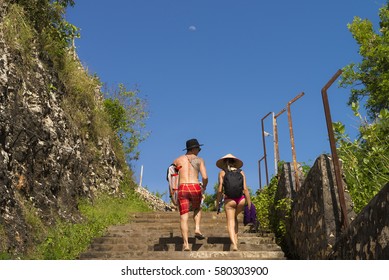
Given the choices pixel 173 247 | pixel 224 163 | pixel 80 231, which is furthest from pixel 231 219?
pixel 80 231

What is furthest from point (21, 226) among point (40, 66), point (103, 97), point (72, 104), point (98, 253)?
point (103, 97)

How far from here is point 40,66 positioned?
1227cm

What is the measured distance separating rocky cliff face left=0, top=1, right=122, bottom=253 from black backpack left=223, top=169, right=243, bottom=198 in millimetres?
3443

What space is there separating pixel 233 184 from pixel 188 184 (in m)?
0.74

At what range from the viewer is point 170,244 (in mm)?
8719

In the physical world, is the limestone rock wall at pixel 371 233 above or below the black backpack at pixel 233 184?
below

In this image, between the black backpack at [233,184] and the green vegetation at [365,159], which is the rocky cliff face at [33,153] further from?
the green vegetation at [365,159]

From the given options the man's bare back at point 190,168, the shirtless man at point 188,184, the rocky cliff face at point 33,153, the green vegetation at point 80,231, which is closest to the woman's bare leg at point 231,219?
the shirtless man at point 188,184

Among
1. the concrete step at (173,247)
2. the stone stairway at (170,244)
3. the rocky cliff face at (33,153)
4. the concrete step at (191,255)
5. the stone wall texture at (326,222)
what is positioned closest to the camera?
the stone wall texture at (326,222)

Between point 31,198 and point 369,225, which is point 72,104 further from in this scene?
point 369,225

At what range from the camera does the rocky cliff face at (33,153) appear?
330 inches

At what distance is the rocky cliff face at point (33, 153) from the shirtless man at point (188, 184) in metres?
2.66

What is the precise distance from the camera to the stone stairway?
25.9ft
